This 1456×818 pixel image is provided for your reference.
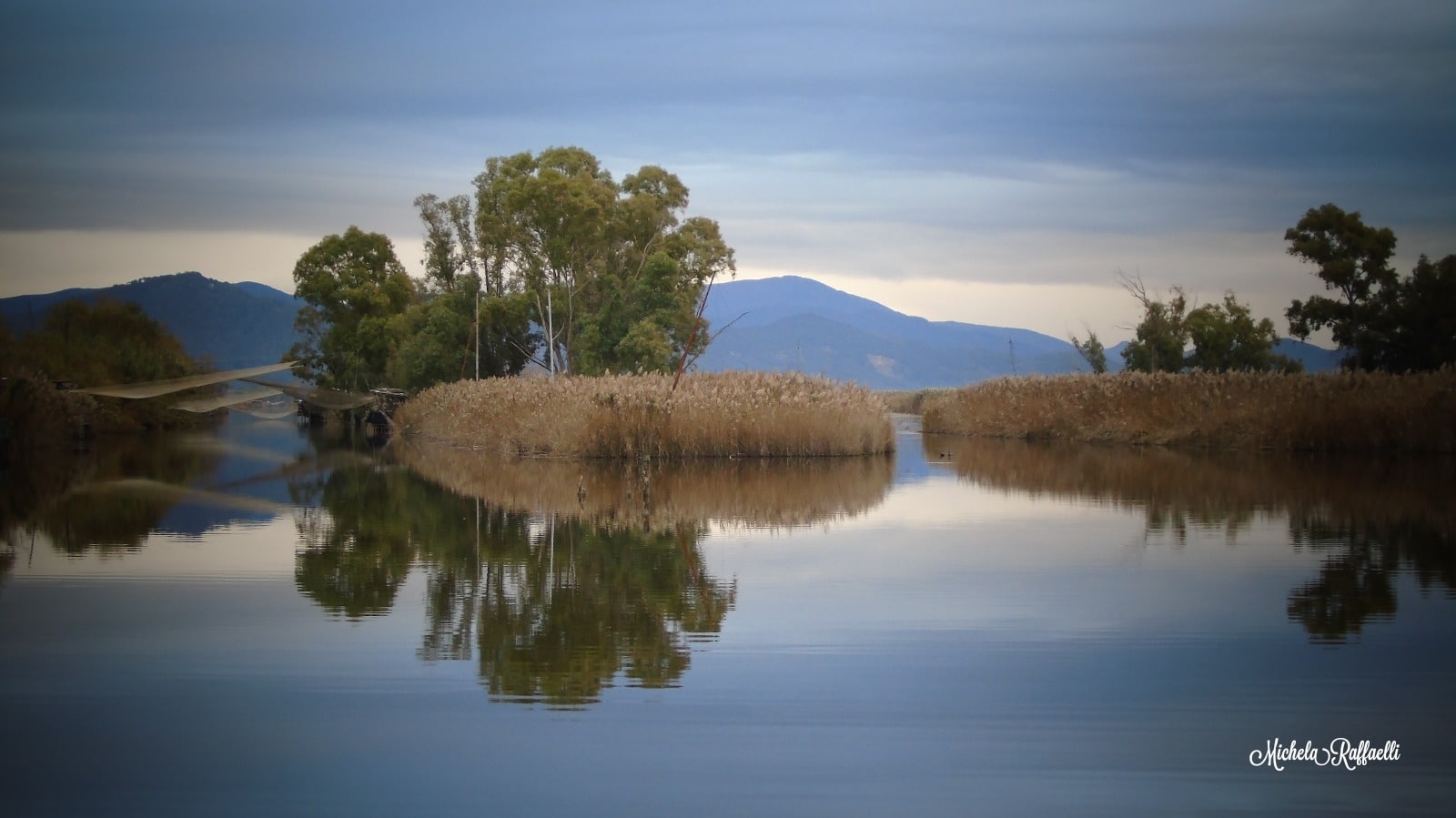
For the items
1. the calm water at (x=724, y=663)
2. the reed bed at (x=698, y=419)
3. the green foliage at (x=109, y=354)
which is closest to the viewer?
the calm water at (x=724, y=663)

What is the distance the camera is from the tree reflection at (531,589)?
5504mm

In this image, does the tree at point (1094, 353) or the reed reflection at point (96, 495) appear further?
the tree at point (1094, 353)

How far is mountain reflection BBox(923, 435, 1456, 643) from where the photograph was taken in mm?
7555

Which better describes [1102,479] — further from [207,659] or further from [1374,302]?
[1374,302]

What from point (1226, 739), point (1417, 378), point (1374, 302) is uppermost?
point (1374, 302)

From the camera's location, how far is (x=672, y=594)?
736 cm

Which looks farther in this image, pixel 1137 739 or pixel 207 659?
pixel 207 659

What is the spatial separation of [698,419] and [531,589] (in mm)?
13968

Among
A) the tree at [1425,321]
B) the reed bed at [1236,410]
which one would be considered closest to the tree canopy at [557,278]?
the reed bed at [1236,410]

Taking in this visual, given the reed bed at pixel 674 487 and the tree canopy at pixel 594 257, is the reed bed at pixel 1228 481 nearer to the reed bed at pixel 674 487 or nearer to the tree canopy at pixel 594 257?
the reed bed at pixel 674 487

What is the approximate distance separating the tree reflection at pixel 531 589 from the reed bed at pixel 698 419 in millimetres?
8417

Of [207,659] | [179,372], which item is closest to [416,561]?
[207,659]

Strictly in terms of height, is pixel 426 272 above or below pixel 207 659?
above

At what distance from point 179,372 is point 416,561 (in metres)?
35.5
